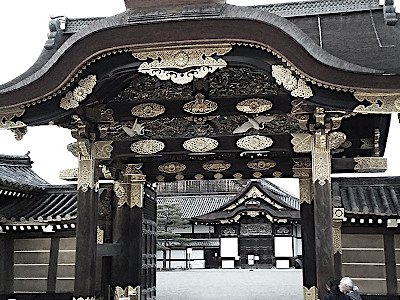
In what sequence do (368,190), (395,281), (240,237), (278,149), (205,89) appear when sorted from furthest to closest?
(240,237) → (368,190) → (395,281) → (278,149) → (205,89)

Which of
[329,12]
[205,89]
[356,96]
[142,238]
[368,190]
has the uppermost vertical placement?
[329,12]

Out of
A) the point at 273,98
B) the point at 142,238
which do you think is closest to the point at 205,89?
the point at 273,98

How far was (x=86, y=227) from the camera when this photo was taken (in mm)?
7203

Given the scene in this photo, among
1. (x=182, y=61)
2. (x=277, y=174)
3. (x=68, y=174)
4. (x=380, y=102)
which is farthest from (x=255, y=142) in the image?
(x=68, y=174)

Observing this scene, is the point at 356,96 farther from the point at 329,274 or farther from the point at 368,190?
the point at 368,190

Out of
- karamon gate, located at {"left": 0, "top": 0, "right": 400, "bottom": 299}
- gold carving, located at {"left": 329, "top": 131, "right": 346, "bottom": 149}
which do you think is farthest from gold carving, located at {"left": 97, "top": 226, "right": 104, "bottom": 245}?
gold carving, located at {"left": 329, "top": 131, "right": 346, "bottom": 149}

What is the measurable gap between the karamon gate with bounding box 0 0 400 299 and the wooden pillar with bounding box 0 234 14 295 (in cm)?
260

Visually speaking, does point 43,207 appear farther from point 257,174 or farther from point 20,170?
point 257,174

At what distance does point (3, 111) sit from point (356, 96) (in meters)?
4.60

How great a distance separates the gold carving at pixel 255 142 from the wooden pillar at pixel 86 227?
7.57 feet

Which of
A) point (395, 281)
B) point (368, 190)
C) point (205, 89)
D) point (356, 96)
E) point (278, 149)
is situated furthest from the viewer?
point (368, 190)

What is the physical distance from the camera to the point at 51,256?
10734 millimetres

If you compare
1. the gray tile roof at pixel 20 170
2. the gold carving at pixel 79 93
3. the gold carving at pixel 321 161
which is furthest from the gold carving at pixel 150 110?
the gray tile roof at pixel 20 170

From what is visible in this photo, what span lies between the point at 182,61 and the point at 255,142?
6.87 ft
